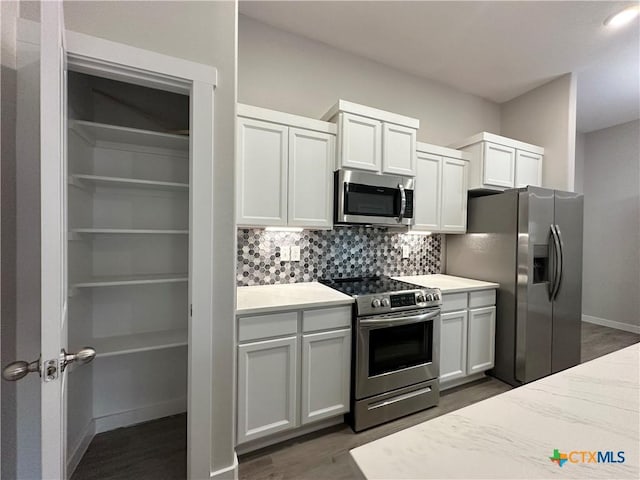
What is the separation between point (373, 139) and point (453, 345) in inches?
75.6

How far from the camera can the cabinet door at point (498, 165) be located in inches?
111

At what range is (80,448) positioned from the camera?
5.51ft

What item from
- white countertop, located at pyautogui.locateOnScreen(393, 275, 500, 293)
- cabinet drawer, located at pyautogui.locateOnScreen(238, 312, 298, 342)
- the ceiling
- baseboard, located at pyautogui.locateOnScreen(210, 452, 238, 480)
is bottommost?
baseboard, located at pyautogui.locateOnScreen(210, 452, 238, 480)

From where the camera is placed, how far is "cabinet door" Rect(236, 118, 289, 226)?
6.39ft

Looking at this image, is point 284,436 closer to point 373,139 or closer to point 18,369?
point 18,369

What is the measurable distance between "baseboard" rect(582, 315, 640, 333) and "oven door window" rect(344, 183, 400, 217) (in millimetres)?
4520

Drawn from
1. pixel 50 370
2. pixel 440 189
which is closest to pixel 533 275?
pixel 440 189

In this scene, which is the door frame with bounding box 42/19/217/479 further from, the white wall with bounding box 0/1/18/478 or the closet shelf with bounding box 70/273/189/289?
the closet shelf with bounding box 70/273/189/289

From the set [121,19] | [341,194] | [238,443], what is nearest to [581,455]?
[238,443]

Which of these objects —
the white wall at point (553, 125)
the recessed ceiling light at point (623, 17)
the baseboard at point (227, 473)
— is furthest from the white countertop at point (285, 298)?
the recessed ceiling light at point (623, 17)

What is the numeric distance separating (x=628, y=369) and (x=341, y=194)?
1.73 metres

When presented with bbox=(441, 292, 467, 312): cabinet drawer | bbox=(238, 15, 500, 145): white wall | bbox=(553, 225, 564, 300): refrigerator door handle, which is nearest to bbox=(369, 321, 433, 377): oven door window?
bbox=(441, 292, 467, 312): cabinet drawer

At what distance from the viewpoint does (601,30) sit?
2322 millimetres

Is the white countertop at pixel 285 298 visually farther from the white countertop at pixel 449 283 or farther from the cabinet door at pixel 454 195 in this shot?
the cabinet door at pixel 454 195
